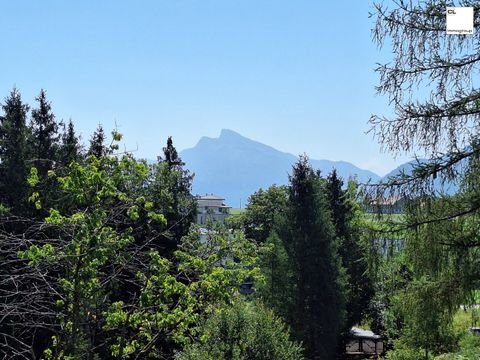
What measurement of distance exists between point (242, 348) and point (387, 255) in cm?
447

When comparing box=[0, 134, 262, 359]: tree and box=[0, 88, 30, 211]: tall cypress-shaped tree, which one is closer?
box=[0, 134, 262, 359]: tree

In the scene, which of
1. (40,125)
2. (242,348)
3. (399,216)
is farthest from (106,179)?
(40,125)

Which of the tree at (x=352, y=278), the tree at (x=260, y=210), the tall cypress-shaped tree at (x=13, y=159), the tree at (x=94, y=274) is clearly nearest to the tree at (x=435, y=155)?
the tree at (x=94, y=274)

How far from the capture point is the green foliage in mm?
8672

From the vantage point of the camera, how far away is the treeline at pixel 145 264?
508 centimetres

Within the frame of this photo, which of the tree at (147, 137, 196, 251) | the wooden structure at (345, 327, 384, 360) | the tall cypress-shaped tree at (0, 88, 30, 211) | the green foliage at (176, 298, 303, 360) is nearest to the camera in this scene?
the green foliage at (176, 298, 303, 360)

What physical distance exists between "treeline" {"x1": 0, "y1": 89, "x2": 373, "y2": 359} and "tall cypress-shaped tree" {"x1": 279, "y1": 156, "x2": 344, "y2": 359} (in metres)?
0.04

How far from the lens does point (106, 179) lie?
17.1ft

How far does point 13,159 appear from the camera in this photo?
16.9m

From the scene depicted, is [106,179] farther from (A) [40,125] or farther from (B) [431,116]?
(A) [40,125]

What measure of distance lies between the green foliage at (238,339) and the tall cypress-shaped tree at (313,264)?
9680mm

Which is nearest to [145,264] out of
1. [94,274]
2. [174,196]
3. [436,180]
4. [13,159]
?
[94,274]

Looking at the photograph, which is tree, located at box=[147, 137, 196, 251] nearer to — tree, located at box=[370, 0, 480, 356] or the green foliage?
the green foliage

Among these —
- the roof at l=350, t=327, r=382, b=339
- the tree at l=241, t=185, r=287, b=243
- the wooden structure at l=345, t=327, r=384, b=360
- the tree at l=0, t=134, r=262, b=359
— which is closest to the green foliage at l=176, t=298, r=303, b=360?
the tree at l=0, t=134, r=262, b=359
